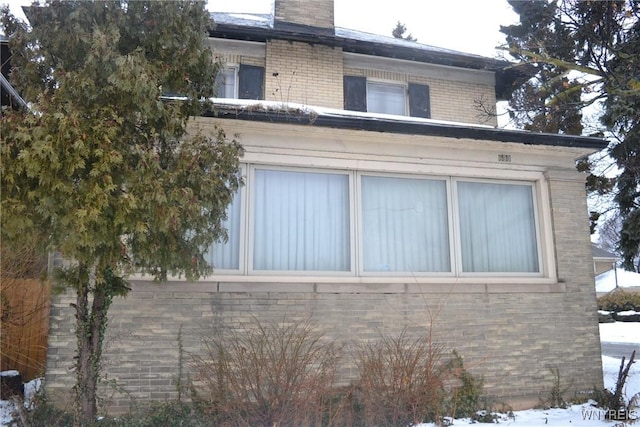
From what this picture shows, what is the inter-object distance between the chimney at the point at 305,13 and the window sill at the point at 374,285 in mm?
6534

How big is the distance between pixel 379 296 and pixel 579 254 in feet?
11.0

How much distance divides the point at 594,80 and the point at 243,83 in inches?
286

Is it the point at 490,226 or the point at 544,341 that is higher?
the point at 490,226

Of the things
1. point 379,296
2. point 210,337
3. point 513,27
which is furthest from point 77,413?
point 513,27

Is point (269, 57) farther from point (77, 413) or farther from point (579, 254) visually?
point (77, 413)

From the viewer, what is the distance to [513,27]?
14945mm

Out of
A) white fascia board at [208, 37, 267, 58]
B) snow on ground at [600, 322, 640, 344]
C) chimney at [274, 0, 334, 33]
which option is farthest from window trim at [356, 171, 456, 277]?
snow on ground at [600, 322, 640, 344]

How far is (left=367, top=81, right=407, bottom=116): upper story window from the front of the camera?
1120 centimetres

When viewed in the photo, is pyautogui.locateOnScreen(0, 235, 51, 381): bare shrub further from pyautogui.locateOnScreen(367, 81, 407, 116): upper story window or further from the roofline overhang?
pyautogui.locateOnScreen(367, 81, 407, 116): upper story window

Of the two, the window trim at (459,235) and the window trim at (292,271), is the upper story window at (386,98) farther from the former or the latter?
the window trim at (292,271)

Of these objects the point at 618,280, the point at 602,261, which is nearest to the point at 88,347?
the point at 618,280

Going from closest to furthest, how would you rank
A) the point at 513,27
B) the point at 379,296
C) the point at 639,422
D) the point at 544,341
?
the point at 639,422 < the point at 379,296 < the point at 544,341 < the point at 513,27

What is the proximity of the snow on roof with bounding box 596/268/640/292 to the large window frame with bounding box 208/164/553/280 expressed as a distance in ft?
109

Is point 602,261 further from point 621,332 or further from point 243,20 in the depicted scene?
point 243,20
